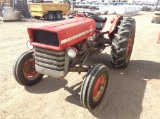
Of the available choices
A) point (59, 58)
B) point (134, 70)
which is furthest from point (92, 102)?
point (134, 70)

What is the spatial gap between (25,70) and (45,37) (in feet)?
3.59

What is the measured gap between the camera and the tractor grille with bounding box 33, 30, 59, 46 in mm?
3137

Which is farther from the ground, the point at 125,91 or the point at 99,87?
the point at 99,87

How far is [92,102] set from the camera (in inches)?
128

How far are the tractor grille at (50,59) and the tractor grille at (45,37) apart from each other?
149mm

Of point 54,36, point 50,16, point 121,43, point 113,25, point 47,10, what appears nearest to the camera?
point 54,36

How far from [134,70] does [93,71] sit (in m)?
2.32

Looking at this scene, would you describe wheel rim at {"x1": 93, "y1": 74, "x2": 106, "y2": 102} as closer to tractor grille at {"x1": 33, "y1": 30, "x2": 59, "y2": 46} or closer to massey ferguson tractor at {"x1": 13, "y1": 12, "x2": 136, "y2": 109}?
massey ferguson tractor at {"x1": 13, "y1": 12, "x2": 136, "y2": 109}

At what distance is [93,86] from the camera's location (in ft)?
10.4

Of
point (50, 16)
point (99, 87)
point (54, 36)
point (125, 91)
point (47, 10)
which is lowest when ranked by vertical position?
point (125, 91)

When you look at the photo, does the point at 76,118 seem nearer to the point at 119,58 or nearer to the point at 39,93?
the point at 39,93

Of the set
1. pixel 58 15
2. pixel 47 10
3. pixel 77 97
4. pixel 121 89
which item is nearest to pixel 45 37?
pixel 77 97

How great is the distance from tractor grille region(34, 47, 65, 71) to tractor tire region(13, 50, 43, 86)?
507 millimetres

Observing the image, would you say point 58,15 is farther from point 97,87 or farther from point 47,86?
point 97,87
